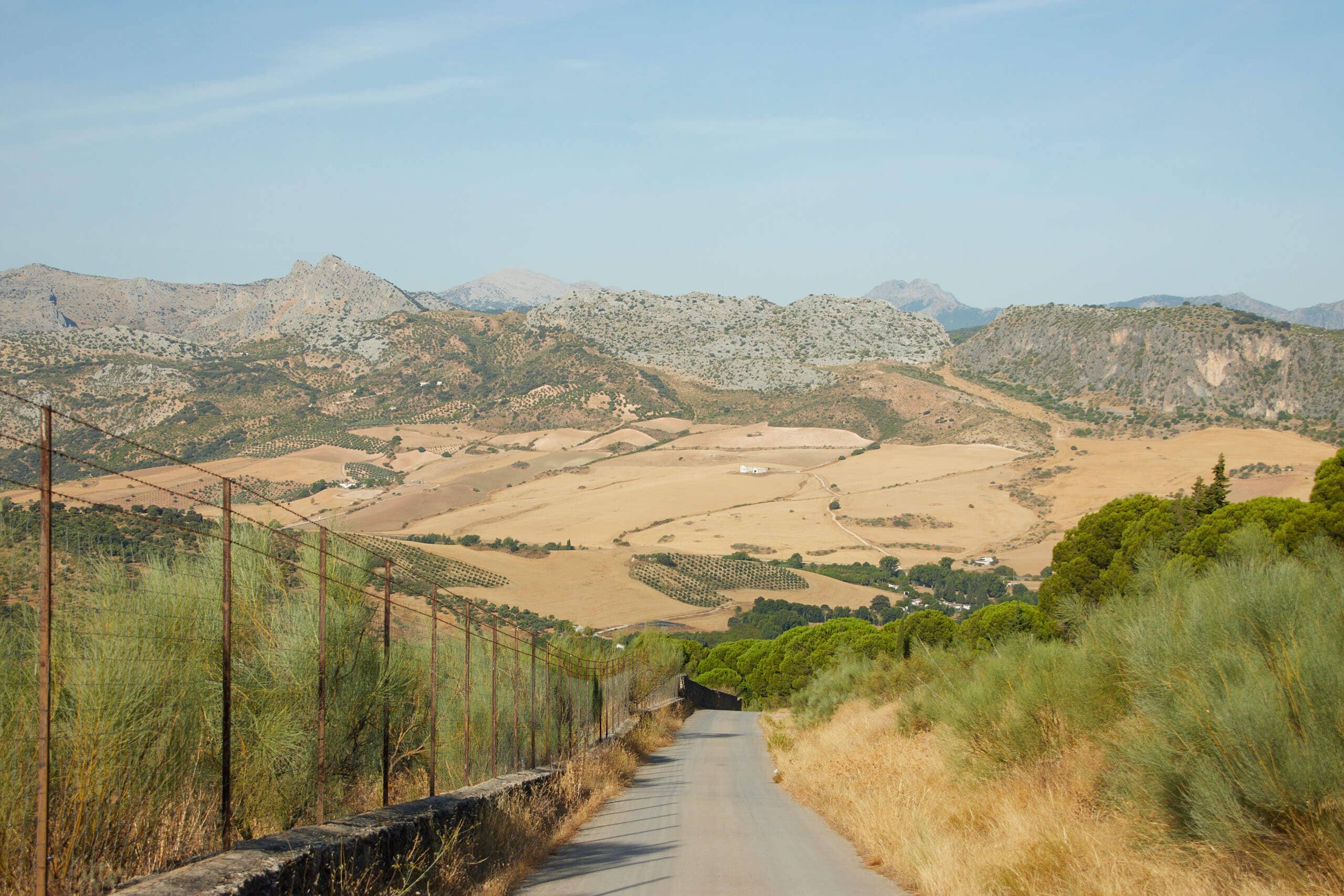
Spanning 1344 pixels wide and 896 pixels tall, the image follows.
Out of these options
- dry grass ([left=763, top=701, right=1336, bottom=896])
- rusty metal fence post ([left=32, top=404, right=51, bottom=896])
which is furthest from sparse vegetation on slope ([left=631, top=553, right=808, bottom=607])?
rusty metal fence post ([left=32, top=404, right=51, bottom=896])

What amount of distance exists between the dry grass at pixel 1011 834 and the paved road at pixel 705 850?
1.50 ft

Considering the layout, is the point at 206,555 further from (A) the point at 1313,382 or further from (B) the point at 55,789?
(A) the point at 1313,382

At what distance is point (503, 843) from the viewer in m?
10.9

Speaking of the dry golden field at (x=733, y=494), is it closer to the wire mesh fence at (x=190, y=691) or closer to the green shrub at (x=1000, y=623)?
the green shrub at (x=1000, y=623)

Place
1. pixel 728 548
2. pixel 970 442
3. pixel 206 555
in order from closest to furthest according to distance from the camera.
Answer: pixel 206 555
pixel 728 548
pixel 970 442

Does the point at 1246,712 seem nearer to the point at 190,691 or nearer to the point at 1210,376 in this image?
the point at 190,691

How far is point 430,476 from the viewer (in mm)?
152375

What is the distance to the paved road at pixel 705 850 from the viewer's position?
982 cm

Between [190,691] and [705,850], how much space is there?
619cm

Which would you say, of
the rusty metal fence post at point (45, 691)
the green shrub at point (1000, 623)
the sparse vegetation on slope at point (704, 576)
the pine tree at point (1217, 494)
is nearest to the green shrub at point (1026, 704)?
the rusty metal fence post at point (45, 691)

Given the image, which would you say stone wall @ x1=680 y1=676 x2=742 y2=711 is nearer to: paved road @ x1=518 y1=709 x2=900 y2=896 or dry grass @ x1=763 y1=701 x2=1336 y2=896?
paved road @ x1=518 y1=709 x2=900 y2=896

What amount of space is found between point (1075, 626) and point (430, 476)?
465 feet

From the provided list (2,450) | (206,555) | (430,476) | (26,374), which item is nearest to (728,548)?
(430,476)

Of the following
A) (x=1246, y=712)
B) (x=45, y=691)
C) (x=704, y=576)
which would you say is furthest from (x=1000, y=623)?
(x=704, y=576)
